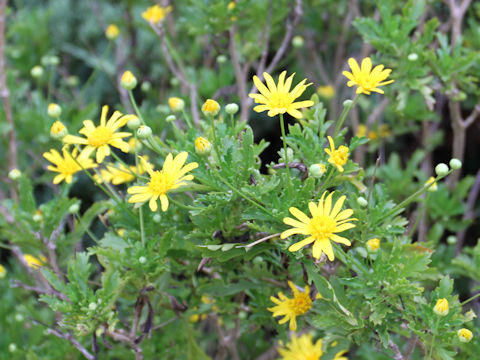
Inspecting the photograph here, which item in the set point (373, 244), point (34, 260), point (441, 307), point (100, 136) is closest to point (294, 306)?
point (373, 244)

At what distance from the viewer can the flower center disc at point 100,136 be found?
1.19 m

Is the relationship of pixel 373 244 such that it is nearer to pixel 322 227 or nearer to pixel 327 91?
pixel 322 227

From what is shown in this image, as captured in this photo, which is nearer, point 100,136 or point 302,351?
point 100,136

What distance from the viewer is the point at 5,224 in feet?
4.99

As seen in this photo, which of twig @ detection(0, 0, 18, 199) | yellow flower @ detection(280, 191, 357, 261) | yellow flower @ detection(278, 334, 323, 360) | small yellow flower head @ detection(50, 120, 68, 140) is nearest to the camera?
yellow flower @ detection(280, 191, 357, 261)

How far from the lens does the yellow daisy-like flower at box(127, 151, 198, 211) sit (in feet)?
3.48

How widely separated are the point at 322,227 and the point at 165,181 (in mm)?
317

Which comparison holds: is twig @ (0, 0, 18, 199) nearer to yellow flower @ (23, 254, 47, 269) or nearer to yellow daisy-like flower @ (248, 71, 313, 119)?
yellow flower @ (23, 254, 47, 269)

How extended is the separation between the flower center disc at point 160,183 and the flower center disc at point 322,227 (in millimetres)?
284

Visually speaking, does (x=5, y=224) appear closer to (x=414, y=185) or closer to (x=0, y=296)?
(x=0, y=296)

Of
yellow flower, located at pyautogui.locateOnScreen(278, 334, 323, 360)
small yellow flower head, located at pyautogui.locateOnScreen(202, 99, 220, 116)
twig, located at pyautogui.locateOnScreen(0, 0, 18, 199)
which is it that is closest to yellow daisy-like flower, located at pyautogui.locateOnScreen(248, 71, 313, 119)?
small yellow flower head, located at pyautogui.locateOnScreen(202, 99, 220, 116)

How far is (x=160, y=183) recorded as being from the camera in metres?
1.08

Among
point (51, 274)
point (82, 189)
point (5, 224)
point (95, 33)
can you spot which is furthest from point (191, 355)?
point (95, 33)

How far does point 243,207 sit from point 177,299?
43 centimetres
